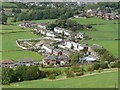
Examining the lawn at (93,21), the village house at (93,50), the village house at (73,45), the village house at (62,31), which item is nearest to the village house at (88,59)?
the village house at (93,50)

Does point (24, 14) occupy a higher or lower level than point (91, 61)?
higher

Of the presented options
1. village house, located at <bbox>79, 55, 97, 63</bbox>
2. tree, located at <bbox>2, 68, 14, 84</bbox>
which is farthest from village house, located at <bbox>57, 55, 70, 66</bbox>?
tree, located at <bbox>2, 68, 14, 84</bbox>

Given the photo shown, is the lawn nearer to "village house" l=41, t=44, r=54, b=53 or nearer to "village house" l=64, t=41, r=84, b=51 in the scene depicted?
"village house" l=64, t=41, r=84, b=51

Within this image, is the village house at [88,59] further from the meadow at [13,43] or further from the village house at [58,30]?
the village house at [58,30]

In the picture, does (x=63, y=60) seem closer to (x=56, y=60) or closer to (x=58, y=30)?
(x=56, y=60)

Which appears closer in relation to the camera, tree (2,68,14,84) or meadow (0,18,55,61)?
tree (2,68,14,84)

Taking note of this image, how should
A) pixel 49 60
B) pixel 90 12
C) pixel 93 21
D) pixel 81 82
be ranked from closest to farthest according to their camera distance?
1. pixel 81 82
2. pixel 49 60
3. pixel 93 21
4. pixel 90 12

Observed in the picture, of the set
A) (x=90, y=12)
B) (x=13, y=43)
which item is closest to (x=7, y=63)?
(x=13, y=43)

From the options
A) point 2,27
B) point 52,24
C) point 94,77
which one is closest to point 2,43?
point 2,27

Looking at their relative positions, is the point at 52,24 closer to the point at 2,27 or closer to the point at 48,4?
the point at 2,27
